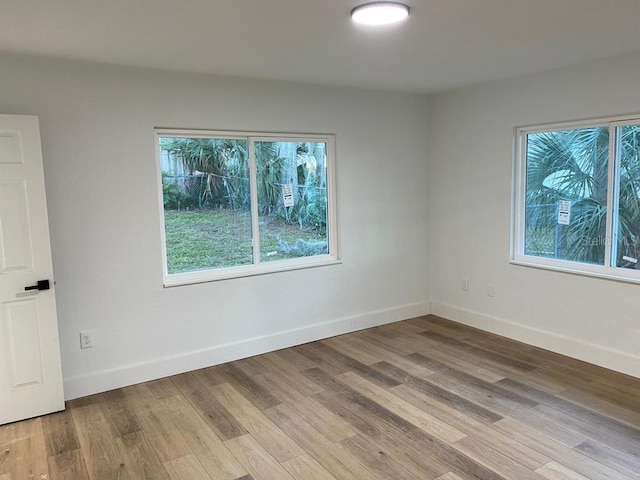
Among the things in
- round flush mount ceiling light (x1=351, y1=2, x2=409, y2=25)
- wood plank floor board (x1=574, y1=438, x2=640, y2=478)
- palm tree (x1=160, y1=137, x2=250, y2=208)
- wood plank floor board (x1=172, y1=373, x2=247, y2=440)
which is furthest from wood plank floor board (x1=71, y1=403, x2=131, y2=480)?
round flush mount ceiling light (x1=351, y1=2, x2=409, y2=25)

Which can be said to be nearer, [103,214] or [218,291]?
[103,214]

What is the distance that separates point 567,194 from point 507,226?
0.59 metres

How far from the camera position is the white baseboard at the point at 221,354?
353 cm

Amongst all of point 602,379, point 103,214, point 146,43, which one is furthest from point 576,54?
point 103,214

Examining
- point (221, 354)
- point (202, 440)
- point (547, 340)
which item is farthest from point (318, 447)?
point (547, 340)

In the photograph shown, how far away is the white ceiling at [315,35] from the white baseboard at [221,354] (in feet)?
7.39

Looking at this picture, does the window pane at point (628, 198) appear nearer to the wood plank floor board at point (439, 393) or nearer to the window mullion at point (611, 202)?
the window mullion at point (611, 202)

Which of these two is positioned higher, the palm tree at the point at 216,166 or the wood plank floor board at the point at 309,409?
the palm tree at the point at 216,166

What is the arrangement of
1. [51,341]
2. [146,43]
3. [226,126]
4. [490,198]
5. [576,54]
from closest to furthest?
[146,43] < [51,341] < [576,54] < [226,126] < [490,198]

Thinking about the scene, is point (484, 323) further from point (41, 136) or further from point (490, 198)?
point (41, 136)

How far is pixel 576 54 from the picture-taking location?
11.3ft

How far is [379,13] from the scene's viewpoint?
2.41 m

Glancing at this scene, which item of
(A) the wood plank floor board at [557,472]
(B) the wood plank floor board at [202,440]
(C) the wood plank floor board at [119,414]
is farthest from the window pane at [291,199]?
(A) the wood plank floor board at [557,472]

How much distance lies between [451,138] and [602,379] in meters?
2.60
